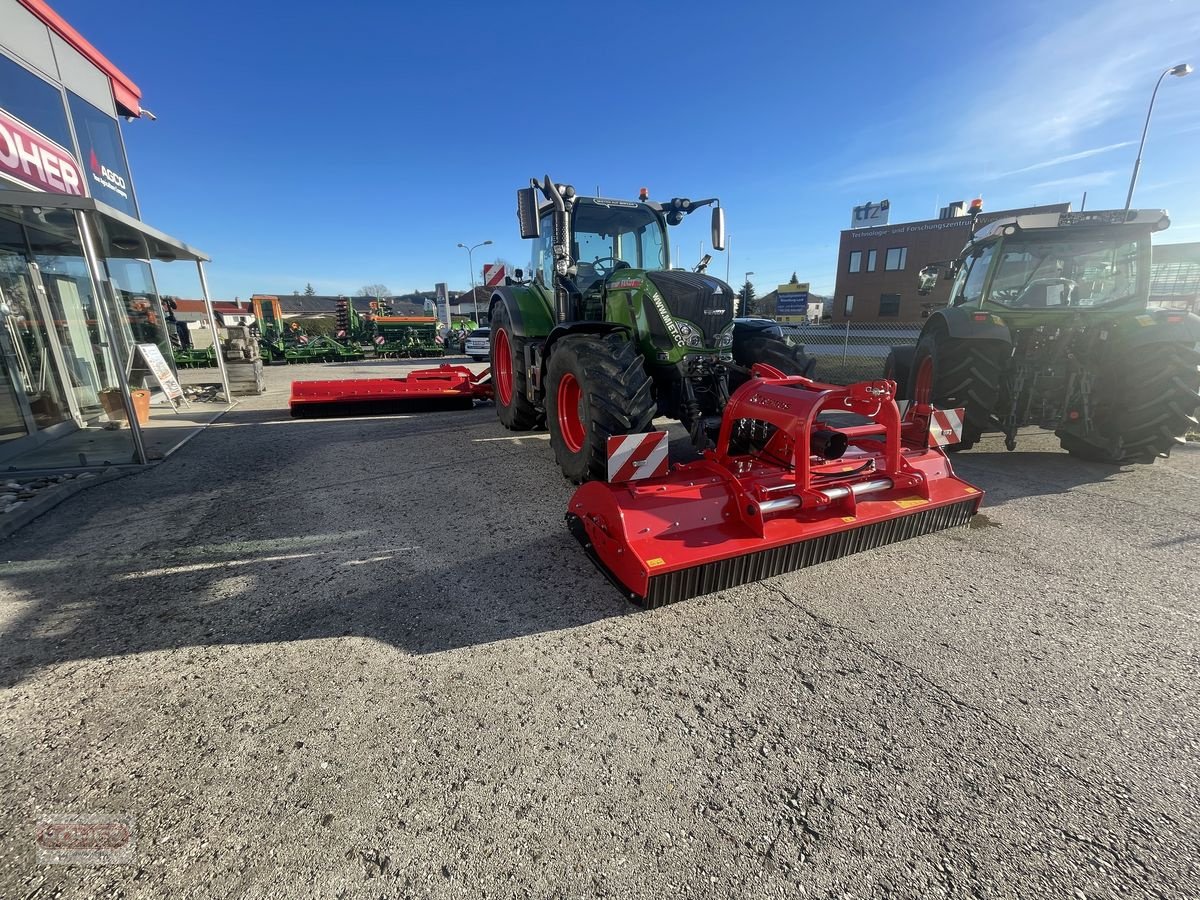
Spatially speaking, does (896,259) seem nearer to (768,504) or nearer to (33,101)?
(768,504)

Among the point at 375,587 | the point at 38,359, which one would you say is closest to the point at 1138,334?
the point at 375,587

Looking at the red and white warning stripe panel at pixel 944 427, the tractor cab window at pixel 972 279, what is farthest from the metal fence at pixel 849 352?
the red and white warning stripe panel at pixel 944 427

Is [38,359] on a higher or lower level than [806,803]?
higher

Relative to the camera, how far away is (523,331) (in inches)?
223

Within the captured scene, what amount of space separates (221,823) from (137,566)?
7.98 ft

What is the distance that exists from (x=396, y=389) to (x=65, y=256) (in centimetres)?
514

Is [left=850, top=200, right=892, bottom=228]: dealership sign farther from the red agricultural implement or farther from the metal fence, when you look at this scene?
the red agricultural implement

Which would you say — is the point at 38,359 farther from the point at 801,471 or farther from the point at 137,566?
the point at 801,471

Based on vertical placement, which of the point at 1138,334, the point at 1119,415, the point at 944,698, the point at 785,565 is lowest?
the point at 944,698

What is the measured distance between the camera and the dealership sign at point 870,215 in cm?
3659

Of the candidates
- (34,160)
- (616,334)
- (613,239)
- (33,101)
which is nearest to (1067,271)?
(613,239)

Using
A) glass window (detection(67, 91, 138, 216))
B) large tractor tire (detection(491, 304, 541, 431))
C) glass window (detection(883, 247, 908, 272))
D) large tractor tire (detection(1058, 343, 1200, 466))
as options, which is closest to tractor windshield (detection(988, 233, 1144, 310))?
large tractor tire (detection(1058, 343, 1200, 466))

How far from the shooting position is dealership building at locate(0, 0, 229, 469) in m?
5.78

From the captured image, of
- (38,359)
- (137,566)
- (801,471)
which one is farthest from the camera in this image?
(38,359)
